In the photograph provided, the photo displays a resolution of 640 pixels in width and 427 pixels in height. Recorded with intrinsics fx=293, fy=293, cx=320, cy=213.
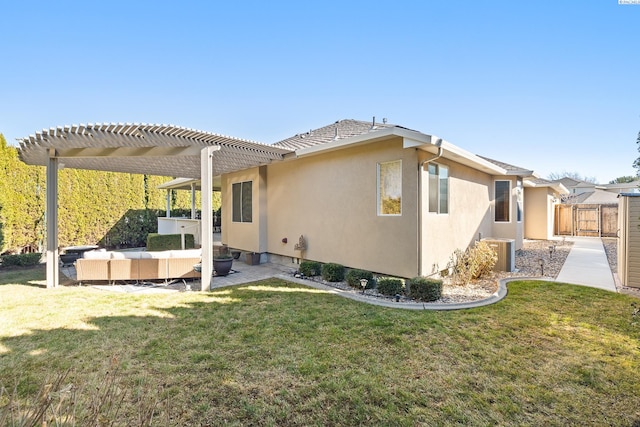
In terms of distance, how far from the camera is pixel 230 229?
1261 centimetres

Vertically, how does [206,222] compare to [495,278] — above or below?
above

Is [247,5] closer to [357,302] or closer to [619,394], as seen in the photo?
[357,302]

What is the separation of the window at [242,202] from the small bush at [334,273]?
460cm

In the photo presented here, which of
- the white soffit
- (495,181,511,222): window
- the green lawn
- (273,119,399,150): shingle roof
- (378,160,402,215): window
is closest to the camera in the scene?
the green lawn

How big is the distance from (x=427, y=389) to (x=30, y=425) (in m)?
3.35

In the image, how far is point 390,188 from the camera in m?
7.46

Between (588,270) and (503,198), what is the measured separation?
4453mm

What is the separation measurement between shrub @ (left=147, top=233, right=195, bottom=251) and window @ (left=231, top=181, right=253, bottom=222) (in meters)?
4.10

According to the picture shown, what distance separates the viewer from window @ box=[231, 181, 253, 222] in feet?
38.2

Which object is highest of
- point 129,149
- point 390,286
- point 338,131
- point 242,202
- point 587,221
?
point 338,131

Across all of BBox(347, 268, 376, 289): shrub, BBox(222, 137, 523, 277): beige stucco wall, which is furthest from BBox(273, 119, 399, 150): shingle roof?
BBox(347, 268, 376, 289): shrub

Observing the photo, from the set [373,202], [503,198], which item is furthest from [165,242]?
[503,198]

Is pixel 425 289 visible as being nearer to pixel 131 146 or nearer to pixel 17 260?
pixel 131 146

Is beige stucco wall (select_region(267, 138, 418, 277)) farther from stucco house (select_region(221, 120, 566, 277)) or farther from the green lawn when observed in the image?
the green lawn
